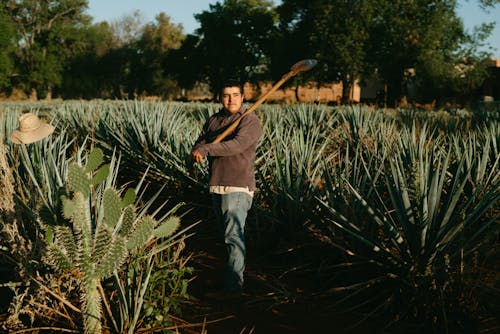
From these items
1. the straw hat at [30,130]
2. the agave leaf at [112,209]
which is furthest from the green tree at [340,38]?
the agave leaf at [112,209]

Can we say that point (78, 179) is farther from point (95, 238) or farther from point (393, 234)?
point (393, 234)

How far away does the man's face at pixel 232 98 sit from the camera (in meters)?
3.23

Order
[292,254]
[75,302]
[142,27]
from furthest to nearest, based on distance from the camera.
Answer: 1. [142,27]
2. [292,254]
3. [75,302]

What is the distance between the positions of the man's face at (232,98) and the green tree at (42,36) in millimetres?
48256

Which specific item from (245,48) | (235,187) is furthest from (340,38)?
(235,187)

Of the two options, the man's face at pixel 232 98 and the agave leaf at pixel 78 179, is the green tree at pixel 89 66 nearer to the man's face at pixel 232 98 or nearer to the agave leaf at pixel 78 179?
the man's face at pixel 232 98

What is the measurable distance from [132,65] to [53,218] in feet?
Result: 180

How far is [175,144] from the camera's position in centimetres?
584

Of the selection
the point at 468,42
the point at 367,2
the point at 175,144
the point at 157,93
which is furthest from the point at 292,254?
the point at 157,93

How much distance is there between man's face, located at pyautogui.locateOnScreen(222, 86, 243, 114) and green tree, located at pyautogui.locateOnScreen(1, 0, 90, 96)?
158ft

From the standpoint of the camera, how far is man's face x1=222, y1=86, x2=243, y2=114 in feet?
10.6

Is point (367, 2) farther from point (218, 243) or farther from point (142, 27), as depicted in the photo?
point (142, 27)

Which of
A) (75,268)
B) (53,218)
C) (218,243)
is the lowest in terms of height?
(218,243)

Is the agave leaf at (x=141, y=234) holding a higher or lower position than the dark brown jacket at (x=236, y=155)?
lower
